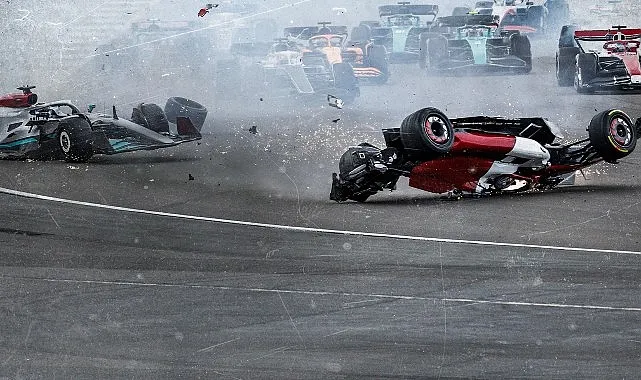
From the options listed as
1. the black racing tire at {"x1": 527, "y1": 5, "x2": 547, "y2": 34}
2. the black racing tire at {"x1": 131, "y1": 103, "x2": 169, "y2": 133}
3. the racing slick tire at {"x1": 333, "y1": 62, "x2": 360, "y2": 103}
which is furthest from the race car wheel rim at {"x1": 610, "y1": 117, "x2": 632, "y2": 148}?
the black racing tire at {"x1": 527, "y1": 5, "x2": 547, "y2": 34}

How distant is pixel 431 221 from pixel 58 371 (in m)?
5.34

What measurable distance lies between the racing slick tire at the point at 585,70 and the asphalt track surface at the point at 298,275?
5181 mm

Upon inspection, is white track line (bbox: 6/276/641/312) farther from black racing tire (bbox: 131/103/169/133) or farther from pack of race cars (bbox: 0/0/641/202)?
black racing tire (bbox: 131/103/169/133)

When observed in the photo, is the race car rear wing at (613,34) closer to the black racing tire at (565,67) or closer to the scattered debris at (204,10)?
the black racing tire at (565,67)

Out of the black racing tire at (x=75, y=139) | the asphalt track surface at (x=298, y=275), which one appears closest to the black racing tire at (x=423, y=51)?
the asphalt track surface at (x=298, y=275)

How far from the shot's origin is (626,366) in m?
6.32

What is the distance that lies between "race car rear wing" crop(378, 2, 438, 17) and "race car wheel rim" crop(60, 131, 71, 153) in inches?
Result: 410

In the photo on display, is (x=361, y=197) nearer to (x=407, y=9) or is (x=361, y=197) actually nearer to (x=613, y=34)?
(x=613, y=34)

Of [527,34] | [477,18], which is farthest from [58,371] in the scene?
[527,34]

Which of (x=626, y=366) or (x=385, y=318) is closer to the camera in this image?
(x=626, y=366)

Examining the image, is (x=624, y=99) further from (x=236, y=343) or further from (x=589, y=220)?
(x=236, y=343)

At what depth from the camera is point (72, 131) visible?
1415cm

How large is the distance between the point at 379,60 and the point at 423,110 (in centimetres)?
1011

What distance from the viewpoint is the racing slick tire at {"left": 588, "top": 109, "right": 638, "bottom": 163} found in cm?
1136
